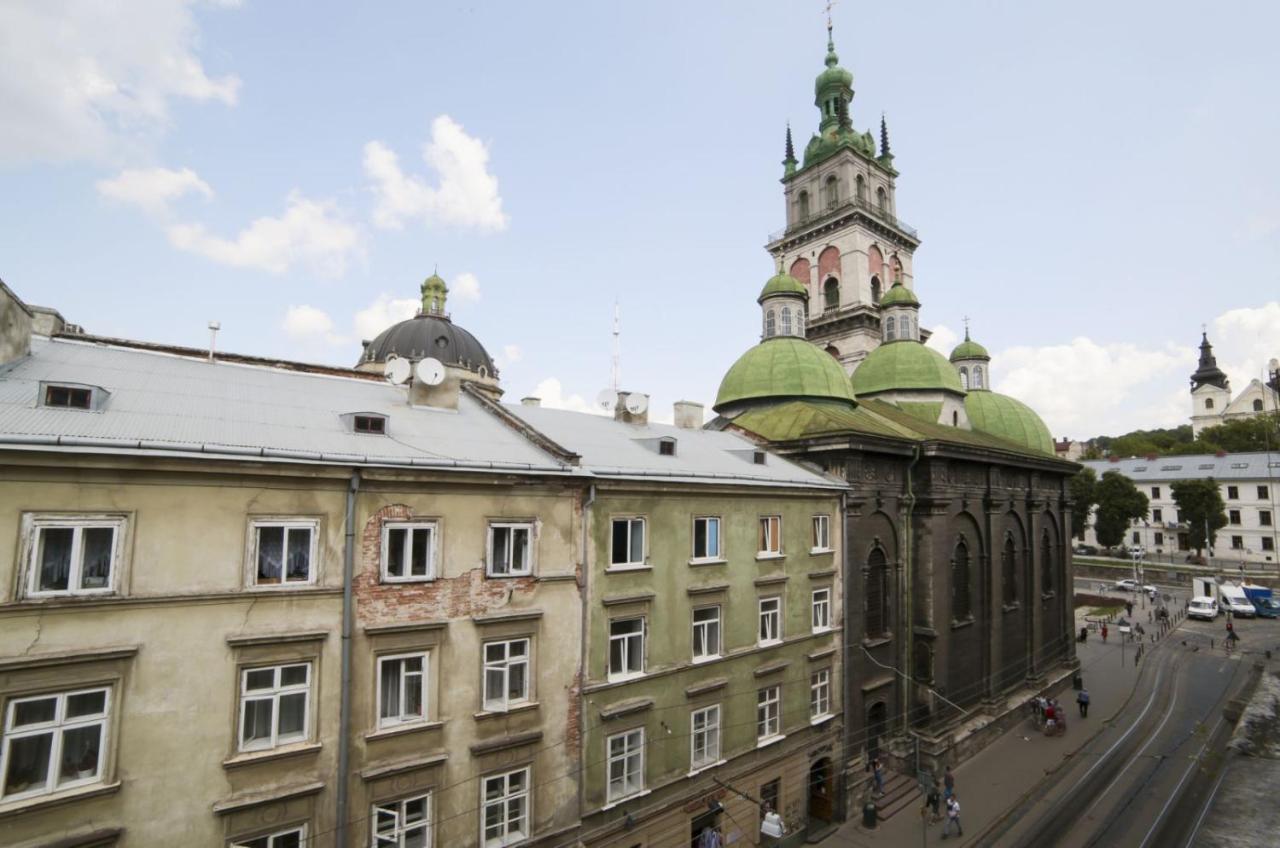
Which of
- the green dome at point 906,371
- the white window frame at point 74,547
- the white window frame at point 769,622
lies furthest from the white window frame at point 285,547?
the green dome at point 906,371

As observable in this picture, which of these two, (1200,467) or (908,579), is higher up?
(1200,467)

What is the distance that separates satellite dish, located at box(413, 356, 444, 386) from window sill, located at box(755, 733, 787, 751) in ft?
52.3

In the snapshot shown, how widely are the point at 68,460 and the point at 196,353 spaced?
11.3 m

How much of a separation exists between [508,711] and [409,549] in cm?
475

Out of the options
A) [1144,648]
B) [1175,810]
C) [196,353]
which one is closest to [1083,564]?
[1144,648]

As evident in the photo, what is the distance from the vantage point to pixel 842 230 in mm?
60062

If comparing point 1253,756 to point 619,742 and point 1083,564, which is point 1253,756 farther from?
point 1083,564

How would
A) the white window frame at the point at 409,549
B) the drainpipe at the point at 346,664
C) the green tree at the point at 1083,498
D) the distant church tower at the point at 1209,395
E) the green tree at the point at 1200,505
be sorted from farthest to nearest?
the distant church tower at the point at 1209,395
the green tree at the point at 1083,498
the green tree at the point at 1200,505
the white window frame at the point at 409,549
the drainpipe at the point at 346,664

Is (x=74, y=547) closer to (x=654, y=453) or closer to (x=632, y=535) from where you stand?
(x=632, y=535)

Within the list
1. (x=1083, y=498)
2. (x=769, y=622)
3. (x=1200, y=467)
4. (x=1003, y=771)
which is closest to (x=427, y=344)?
(x=769, y=622)

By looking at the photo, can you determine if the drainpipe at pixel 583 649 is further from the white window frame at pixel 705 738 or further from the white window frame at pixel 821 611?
the white window frame at pixel 821 611

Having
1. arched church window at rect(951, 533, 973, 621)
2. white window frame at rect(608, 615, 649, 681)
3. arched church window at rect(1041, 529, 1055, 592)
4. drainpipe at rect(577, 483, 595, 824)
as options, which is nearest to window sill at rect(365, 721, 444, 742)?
drainpipe at rect(577, 483, 595, 824)

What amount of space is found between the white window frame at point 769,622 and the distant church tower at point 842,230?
38.6 m

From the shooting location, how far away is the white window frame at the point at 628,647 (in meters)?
18.2
